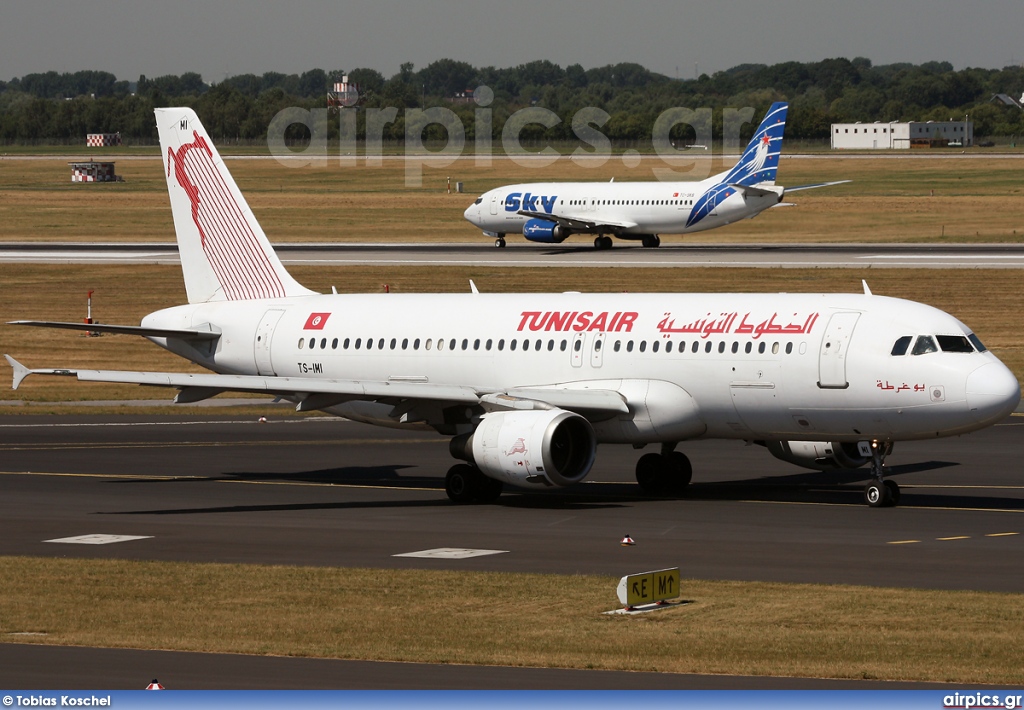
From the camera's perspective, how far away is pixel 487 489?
37844mm

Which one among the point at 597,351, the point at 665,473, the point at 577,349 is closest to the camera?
the point at 597,351

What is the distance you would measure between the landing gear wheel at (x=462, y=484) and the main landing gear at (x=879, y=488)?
9.08 metres

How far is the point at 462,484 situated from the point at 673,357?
5797 millimetres

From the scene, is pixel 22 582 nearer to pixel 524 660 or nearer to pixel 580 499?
pixel 524 660

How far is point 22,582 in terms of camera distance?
27000 millimetres

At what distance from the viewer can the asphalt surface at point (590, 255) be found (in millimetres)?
98500

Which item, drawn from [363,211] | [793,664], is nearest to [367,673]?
[793,664]

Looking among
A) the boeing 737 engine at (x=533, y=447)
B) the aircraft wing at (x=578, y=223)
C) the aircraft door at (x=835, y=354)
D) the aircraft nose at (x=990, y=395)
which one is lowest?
the boeing 737 engine at (x=533, y=447)

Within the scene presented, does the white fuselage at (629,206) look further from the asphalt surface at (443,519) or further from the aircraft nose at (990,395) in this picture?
the aircraft nose at (990,395)

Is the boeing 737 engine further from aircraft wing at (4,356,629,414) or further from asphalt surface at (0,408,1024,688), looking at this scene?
asphalt surface at (0,408,1024,688)

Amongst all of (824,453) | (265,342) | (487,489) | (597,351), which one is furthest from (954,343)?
(265,342)

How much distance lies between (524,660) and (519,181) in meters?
177

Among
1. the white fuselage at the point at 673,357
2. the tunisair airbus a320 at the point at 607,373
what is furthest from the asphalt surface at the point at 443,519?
the white fuselage at the point at 673,357

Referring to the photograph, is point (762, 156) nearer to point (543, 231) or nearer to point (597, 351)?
point (543, 231)
